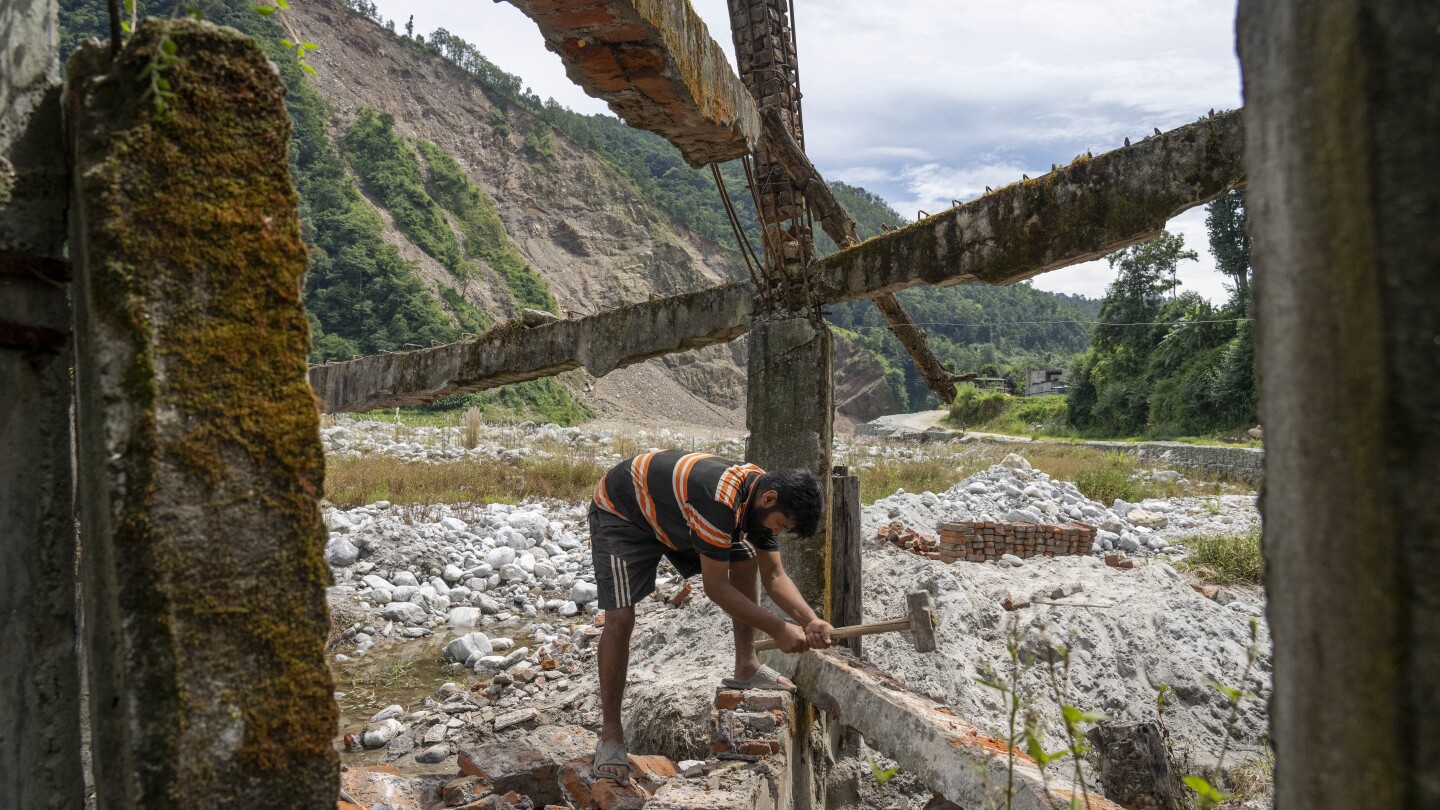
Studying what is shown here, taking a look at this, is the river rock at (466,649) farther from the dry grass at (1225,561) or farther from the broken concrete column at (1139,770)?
the dry grass at (1225,561)

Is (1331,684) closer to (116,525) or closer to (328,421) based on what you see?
(116,525)

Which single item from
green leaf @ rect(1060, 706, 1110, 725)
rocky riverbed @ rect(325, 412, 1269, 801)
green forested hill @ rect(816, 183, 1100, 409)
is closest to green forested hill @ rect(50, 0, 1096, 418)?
green forested hill @ rect(816, 183, 1100, 409)

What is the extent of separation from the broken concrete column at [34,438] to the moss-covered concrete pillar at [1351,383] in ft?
6.80

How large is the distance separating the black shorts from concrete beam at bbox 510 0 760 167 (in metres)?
1.81

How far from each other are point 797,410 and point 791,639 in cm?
202

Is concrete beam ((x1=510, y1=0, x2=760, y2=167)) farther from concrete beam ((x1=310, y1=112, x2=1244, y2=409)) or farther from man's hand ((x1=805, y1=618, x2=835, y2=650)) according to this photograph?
man's hand ((x1=805, y1=618, x2=835, y2=650))

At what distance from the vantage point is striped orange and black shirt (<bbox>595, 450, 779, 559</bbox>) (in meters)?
3.40

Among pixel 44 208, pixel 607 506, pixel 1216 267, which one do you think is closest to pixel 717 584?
pixel 607 506

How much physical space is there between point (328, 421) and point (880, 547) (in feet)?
51.4

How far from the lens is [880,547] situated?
8.16m

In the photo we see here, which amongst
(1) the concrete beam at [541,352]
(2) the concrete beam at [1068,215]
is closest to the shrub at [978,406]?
(1) the concrete beam at [541,352]

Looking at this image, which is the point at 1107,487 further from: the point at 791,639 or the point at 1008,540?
the point at 791,639

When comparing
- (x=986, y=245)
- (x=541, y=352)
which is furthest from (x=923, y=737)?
(x=541, y=352)

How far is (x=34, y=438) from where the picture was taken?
1.63 meters
